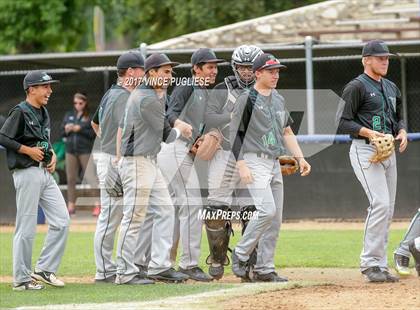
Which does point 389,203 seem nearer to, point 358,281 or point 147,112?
point 358,281

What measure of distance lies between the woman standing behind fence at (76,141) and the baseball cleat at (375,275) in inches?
357

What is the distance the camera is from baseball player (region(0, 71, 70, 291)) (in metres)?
9.96

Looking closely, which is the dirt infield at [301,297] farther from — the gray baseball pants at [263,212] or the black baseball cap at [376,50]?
the black baseball cap at [376,50]

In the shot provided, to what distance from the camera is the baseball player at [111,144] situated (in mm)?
10492

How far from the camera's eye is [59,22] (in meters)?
28.1

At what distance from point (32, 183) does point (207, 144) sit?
1.78 m

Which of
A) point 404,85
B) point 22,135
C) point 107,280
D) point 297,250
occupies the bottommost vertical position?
point 297,250

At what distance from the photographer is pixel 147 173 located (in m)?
10.1

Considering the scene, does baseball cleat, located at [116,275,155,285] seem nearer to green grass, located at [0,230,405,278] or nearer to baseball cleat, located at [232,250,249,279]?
baseball cleat, located at [232,250,249,279]

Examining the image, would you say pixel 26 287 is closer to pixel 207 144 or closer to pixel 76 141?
pixel 207 144

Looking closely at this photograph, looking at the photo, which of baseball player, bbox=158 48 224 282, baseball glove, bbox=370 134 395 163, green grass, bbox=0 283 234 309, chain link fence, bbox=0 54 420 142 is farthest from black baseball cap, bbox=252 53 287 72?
chain link fence, bbox=0 54 420 142

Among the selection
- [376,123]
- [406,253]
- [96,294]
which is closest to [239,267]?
[96,294]

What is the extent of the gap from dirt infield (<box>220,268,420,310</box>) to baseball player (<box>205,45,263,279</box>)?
0.94 meters

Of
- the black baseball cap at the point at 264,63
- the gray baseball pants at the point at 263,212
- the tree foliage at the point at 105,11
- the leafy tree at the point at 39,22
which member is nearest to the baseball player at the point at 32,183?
the gray baseball pants at the point at 263,212
